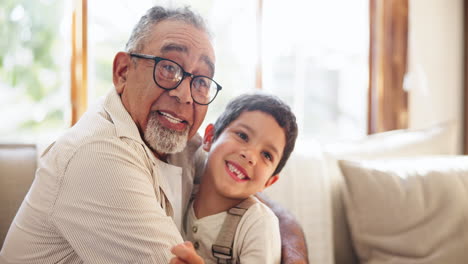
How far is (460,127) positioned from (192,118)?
9.31 ft

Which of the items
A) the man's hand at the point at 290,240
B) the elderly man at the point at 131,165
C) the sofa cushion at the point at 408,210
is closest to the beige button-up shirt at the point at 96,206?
the elderly man at the point at 131,165

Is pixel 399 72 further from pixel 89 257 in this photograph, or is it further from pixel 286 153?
pixel 89 257

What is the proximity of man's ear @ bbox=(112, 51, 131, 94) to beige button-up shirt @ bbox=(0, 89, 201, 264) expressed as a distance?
0.13 m

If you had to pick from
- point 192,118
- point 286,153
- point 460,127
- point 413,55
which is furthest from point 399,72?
point 192,118

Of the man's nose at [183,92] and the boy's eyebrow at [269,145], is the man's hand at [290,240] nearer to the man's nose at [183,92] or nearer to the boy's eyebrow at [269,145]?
the boy's eyebrow at [269,145]

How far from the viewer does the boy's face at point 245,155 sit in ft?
4.20

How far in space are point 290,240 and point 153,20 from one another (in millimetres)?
765

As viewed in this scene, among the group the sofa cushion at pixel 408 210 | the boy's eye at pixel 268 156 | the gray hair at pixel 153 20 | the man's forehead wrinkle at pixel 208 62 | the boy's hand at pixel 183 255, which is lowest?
the sofa cushion at pixel 408 210

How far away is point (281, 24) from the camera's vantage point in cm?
317

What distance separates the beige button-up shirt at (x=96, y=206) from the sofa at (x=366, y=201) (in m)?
0.52

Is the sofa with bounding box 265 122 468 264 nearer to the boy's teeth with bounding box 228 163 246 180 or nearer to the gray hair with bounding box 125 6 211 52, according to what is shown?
the boy's teeth with bounding box 228 163 246 180

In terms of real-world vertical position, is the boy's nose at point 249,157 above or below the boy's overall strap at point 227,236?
above

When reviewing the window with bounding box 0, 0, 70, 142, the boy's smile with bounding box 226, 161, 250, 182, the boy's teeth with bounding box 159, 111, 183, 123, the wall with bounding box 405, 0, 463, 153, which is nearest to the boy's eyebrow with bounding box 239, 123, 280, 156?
the boy's smile with bounding box 226, 161, 250, 182

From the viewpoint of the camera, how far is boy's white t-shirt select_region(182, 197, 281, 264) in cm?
120
